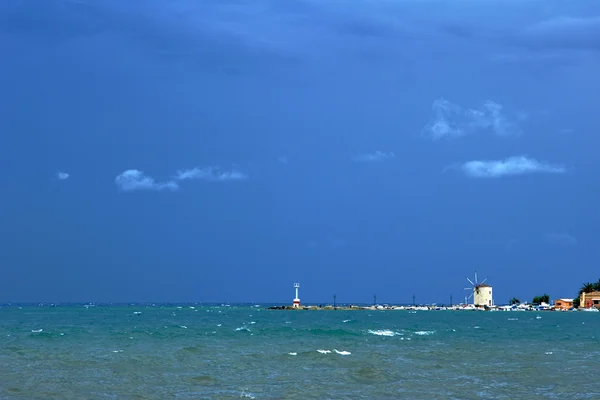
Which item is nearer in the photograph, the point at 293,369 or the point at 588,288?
the point at 293,369

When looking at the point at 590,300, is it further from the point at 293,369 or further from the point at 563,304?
the point at 293,369

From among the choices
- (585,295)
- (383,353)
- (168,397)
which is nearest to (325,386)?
(168,397)

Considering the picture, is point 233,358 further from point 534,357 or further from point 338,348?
point 534,357

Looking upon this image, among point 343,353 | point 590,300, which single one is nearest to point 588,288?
point 590,300

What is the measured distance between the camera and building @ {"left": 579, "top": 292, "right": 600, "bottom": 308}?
612 feet

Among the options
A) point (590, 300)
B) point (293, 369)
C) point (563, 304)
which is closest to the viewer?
point (293, 369)

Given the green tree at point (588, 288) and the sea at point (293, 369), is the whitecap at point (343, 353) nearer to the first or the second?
the sea at point (293, 369)

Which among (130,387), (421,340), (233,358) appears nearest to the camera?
(130,387)

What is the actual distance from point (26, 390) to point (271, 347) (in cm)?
2202

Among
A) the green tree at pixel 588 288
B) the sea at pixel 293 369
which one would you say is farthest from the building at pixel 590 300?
the sea at pixel 293 369

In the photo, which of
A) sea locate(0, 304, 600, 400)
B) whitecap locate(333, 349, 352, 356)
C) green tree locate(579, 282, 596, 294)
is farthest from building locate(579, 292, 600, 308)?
whitecap locate(333, 349, 352, 356)

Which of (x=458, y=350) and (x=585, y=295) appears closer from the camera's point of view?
(x=458, y=350)

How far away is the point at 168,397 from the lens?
82.7 feet

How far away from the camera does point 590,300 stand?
18912cm
